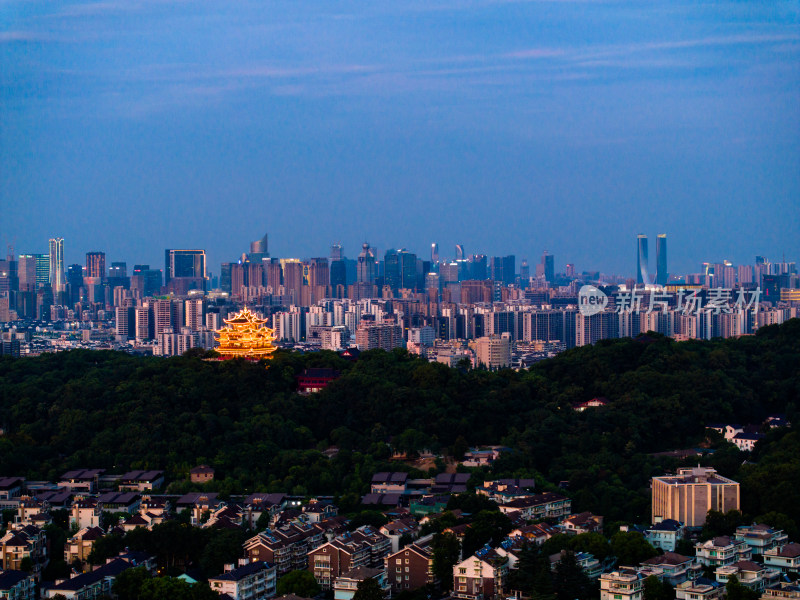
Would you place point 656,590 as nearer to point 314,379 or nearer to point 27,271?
point 314,379

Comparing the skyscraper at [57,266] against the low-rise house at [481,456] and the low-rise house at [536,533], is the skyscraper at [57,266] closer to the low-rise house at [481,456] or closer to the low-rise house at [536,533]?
the low-rise house at [481,456]

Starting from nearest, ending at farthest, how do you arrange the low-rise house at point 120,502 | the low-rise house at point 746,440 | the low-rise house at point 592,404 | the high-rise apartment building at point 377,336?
the low-rise house at point 120,502 < the low-rise house at point 746,440 < the low-rise house at point 592,404 < the high-rise apartment building at point 377,336

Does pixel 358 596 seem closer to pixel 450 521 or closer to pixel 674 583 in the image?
pixel 450 521

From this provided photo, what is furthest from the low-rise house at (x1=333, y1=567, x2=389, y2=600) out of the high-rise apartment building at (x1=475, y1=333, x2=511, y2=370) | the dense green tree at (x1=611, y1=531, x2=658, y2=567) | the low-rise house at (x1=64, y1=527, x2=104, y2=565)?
the high-rise apartment building at (x1=475, y1=333, x2=511, y2=370)

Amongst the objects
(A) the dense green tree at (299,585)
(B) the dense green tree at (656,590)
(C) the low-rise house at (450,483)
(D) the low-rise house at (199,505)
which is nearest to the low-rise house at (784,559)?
(B) the dense green tree at (656,590)

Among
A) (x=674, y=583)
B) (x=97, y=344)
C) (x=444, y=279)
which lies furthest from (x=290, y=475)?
(x=444, y=279)

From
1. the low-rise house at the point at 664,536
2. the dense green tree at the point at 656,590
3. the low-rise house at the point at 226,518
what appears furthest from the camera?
the low-rise house at the point at 226,518

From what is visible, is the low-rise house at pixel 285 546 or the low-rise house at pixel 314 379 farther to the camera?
the low-rise house at pixel 314 379
